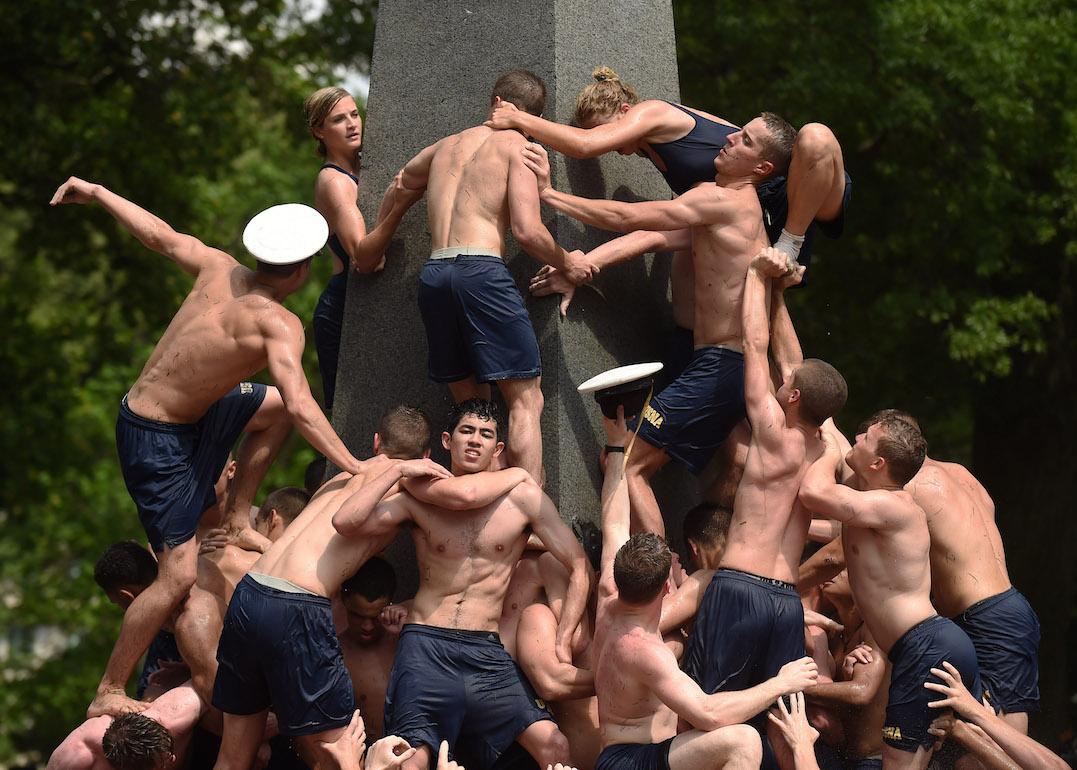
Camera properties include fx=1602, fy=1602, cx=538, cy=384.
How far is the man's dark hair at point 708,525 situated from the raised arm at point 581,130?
1.97 metres

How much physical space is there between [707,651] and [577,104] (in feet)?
10.4

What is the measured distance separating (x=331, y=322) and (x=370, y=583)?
2.39m

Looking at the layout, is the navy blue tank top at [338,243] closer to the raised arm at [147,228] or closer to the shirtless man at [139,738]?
the raised arm at [147,228]

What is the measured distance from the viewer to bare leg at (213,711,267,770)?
7.80 metres

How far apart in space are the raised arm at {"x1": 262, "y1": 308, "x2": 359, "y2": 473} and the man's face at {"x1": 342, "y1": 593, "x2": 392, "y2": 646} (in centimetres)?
73

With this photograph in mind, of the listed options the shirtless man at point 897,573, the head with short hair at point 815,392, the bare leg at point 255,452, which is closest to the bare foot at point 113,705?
the bare leg at point 255,452

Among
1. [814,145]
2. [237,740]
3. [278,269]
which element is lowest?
[237,740]

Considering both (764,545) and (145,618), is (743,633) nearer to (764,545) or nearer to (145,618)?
(764,545)

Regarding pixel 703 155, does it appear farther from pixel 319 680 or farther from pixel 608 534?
pixel 319 680

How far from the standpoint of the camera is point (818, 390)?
25.7 feet

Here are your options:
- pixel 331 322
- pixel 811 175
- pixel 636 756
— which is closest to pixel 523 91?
pixel 811 175

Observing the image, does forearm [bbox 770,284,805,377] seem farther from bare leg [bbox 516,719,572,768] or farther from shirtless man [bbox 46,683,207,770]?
shirtless man [bbox 46,683,207,770]

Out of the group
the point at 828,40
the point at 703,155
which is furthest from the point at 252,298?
the point at 828,40

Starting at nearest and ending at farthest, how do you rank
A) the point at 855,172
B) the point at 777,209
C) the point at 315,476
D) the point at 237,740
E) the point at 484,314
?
the point at 237,740 < the point at 484,314 < the point at 777,209 < the point at 315,476 < the point at 855,172
